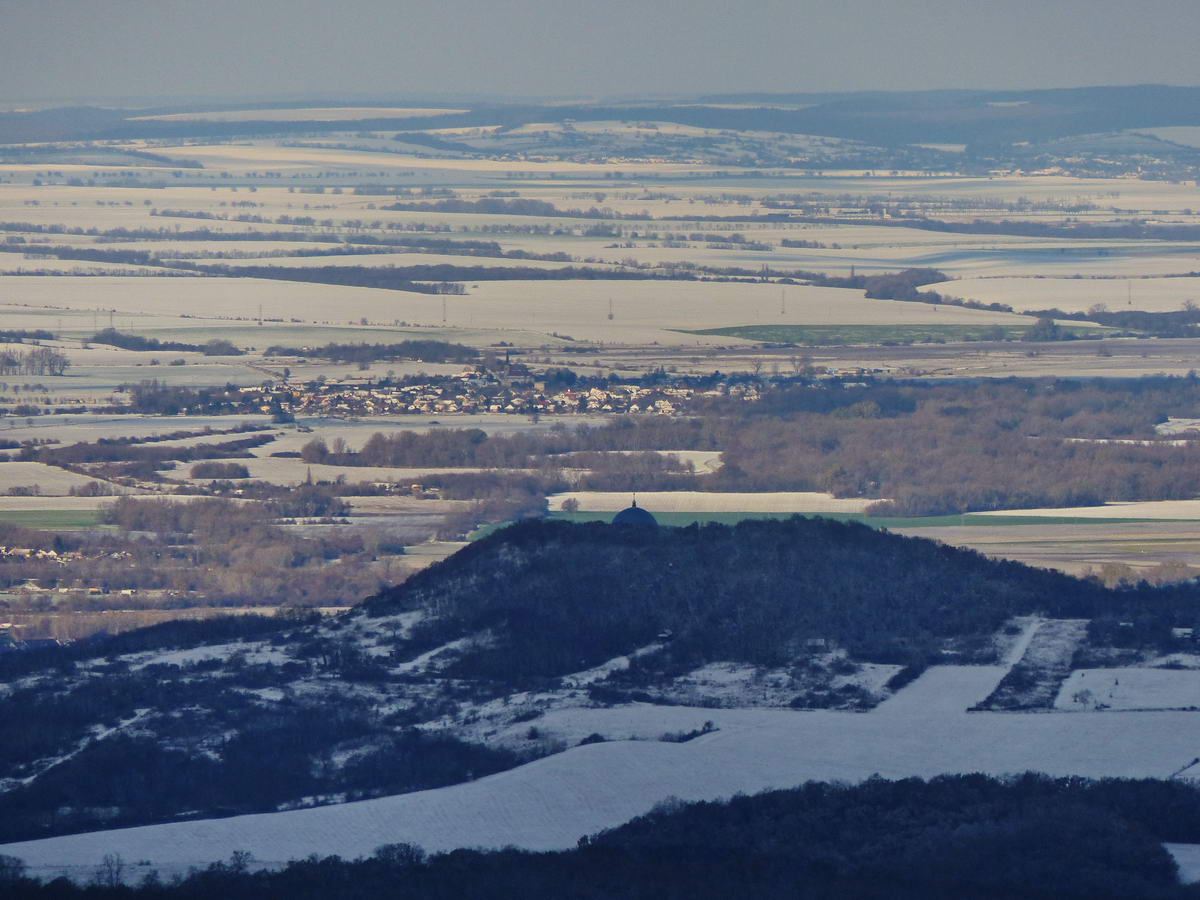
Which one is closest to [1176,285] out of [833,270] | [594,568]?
[833,270]

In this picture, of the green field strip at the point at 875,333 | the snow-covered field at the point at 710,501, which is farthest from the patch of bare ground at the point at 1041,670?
the green field strip at the point at 875,333

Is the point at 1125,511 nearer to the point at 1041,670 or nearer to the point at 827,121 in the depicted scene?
the point at 1041,670

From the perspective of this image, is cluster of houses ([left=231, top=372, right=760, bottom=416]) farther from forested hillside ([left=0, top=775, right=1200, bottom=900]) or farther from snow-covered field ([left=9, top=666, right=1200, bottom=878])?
forested hillside ([left=0, top=775, right=1200, bottom=900])

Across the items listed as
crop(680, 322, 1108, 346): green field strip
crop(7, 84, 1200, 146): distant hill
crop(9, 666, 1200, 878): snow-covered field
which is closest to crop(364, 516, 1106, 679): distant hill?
crop(9, 666, 1200, 878): snow-covered field

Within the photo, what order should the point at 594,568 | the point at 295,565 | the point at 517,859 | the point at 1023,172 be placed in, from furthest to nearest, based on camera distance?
1. the point at 1023,172
2. the point at 295,565
3. the point at 594,568
4. the point at 517,859

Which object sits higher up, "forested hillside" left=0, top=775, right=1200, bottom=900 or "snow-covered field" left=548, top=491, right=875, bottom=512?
"forested hillside" left=0, top=775, right=1200, bottom=900

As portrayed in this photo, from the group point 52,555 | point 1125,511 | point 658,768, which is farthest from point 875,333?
point 658,768

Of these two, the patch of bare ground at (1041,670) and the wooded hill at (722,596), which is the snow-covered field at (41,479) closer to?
the wooded hill at (722,596)

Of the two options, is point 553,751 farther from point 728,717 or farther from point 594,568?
point 594,568
